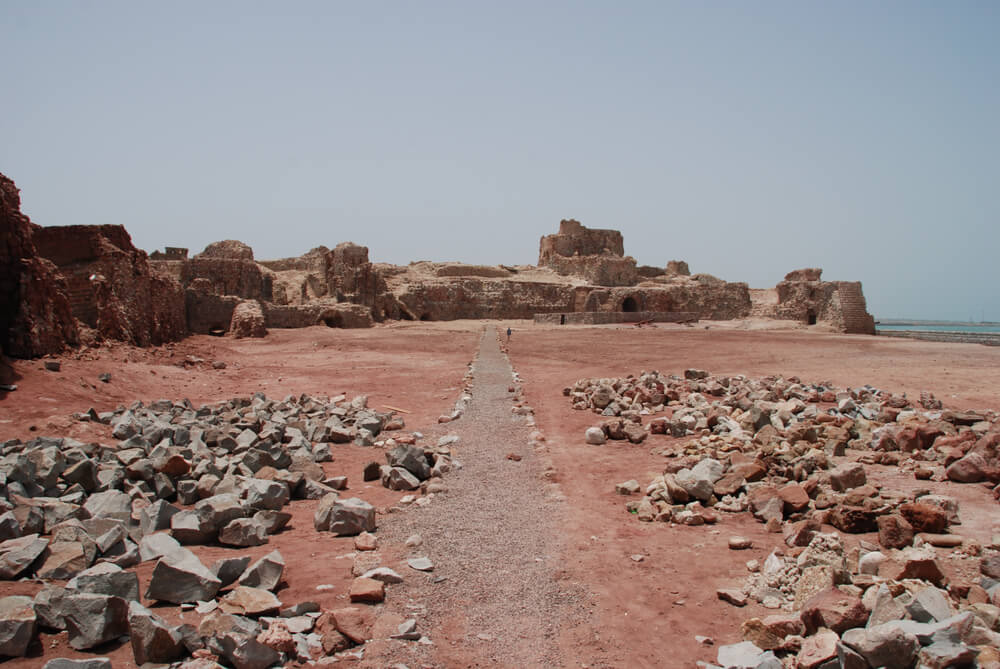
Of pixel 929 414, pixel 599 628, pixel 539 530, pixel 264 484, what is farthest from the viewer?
pixel 929 414

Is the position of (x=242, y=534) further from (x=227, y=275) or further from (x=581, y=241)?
(x=581, y=241)

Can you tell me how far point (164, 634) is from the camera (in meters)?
2.87

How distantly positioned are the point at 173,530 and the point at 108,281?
14611 millimetres

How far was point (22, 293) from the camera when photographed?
438 inches

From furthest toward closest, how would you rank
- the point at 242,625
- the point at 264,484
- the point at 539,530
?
1. the point at 264,484
2. the point at 539,530
3. the point at 242,625

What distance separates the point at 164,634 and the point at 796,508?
14.9 ft

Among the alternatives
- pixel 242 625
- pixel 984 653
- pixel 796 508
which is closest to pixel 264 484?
pixel 242 625

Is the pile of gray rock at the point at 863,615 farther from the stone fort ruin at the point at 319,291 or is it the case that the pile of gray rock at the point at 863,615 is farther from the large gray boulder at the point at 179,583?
the stone fort ruin at the point at 319,291

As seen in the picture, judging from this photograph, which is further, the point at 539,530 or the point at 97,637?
the point at 539,530

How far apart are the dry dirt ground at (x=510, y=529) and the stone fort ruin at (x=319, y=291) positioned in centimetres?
143

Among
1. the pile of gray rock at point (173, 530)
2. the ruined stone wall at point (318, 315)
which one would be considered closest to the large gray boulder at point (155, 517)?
the pile of gray rock at point (173, 530)

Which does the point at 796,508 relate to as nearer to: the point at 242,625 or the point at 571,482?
the point at 571,482

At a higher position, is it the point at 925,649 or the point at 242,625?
the point at 925,649

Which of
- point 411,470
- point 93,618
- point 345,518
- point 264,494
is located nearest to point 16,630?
point 93,618
